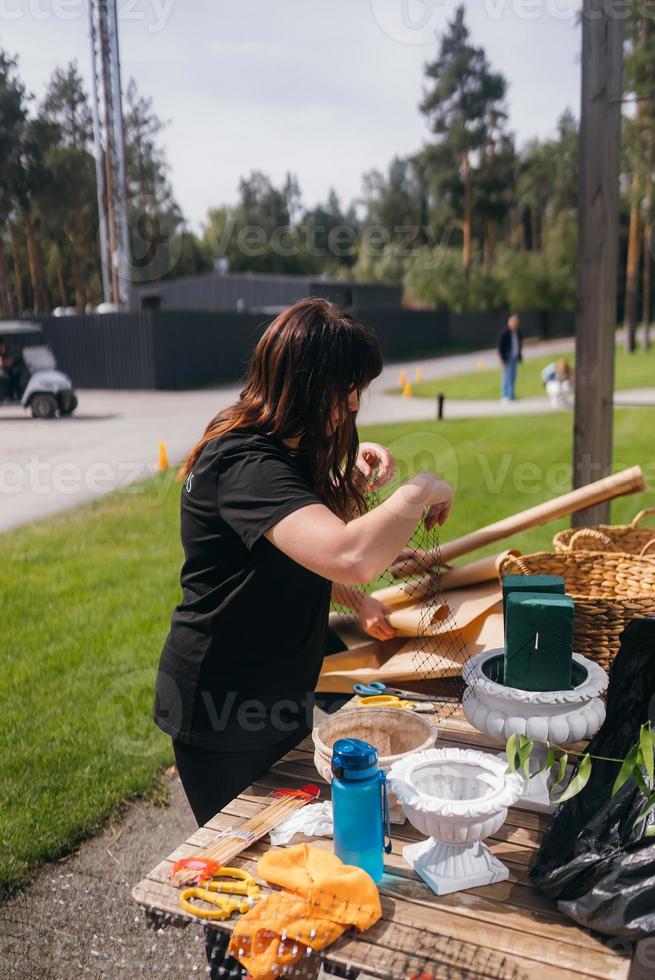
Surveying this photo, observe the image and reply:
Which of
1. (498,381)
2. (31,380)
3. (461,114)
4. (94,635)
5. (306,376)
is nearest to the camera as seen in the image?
(306,376)

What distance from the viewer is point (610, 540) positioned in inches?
118

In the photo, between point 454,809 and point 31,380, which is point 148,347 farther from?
point 454,809

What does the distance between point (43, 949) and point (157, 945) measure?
33 centimetres

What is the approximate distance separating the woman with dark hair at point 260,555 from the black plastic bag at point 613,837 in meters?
0.48

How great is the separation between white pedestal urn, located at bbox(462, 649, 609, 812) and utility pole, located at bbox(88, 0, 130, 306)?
15679 mm

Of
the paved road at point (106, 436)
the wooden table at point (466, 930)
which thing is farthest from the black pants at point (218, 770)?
the paved road at point (106, 436)

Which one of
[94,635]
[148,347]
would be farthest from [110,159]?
[94,635]

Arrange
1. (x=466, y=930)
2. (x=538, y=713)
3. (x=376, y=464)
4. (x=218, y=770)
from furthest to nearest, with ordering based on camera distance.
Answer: (x=376, y=464), (x=218, y=770), (x=538, y=713), (x=466, y=930)

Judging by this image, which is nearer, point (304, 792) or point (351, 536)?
point (351, 536)

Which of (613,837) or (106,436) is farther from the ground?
(613,837)

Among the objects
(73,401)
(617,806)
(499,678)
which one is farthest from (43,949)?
(73,401)

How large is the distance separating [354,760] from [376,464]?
1.14m

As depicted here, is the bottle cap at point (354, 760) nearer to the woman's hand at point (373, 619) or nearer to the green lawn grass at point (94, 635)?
the woman's hand at point (373, 619)

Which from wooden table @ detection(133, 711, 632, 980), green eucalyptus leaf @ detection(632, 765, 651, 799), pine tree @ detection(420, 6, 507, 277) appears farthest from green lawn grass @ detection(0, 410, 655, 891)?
pine tree @ detection(420, 6, 507, 277)
